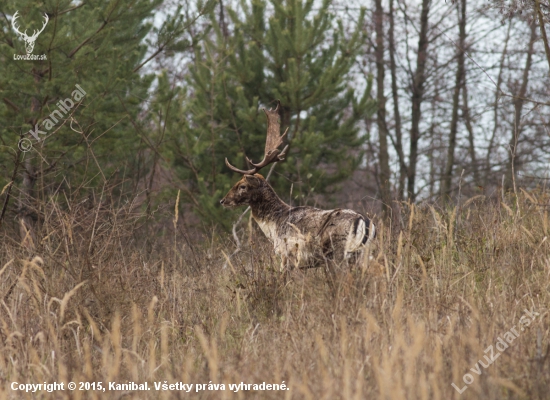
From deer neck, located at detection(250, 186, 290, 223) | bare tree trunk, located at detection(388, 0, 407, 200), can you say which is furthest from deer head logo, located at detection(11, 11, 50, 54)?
bare tree trunk, located at detection(388, 0, 407, 200)

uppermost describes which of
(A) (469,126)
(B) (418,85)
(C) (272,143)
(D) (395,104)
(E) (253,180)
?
(B) (418,85)

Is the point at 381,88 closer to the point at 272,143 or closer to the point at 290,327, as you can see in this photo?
the point at 272,143

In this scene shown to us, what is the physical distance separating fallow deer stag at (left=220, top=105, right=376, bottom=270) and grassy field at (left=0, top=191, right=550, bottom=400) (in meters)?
0.23

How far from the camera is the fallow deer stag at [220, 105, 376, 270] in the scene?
5.57m

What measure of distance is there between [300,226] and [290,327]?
1.85 metres

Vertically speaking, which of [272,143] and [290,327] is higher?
[272,143]

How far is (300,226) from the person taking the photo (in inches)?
250

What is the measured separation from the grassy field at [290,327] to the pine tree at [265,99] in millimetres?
6128

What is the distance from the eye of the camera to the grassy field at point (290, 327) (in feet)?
10.8

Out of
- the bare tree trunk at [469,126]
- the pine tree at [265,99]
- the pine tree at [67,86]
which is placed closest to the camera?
the pine tree at [67,86]

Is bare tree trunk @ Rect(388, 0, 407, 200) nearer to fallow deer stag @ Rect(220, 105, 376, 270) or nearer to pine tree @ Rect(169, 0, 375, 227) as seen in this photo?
pine tree @ Rect(169, 0, 375, 227)

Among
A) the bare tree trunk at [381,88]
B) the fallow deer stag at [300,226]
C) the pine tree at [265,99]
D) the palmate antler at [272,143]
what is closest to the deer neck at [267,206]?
the fallow deer stag at [300,226]

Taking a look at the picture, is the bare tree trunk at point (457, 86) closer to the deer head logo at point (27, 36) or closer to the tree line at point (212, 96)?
the tree line at point (212, 96)

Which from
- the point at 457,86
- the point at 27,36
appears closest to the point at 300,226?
the point at 27,36
